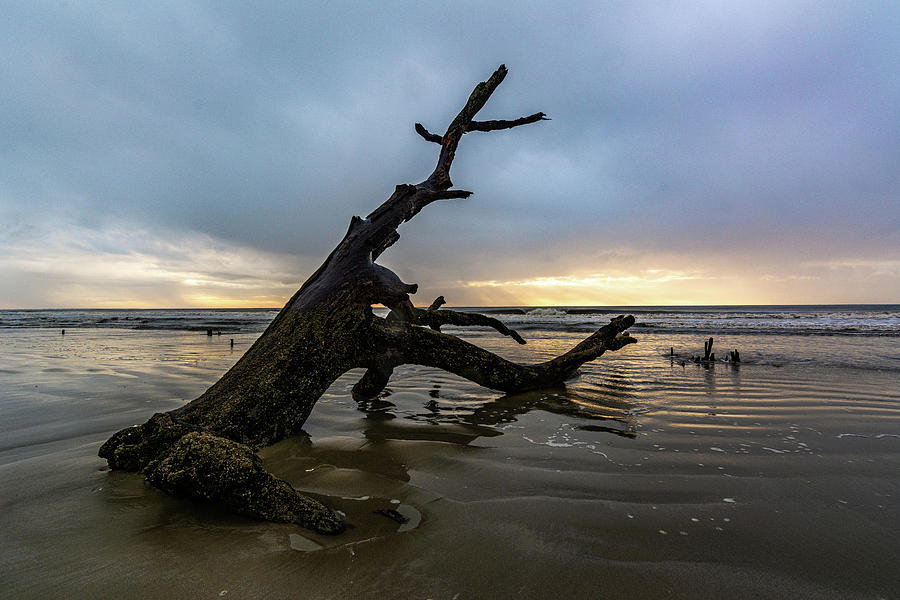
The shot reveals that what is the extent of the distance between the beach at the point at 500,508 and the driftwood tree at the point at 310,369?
209 mm

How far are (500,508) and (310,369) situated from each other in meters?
2.33

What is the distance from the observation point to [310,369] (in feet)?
13.1

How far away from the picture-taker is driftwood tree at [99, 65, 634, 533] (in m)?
2.31

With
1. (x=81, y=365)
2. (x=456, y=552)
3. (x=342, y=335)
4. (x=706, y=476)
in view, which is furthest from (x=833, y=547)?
(x=81, y=365)

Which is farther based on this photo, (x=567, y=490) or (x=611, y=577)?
(x=567, y=490)

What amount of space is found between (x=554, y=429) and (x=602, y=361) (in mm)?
7240

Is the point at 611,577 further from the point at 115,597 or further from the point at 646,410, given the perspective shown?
the point at 646,410

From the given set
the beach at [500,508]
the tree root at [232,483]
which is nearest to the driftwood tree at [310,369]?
the tree root at [232,483]

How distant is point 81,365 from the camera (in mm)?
9375

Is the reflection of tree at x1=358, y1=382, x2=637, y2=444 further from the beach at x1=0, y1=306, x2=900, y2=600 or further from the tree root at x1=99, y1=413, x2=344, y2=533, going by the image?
the tree root at x1=99, y1=413, x2=344, y2=533

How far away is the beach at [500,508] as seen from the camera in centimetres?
187

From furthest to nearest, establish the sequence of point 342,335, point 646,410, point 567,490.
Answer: point 646,410
point 342,335
point 567,490

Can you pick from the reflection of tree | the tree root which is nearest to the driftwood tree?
the tree root

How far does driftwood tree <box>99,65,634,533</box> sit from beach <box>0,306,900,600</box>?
0.21 m
